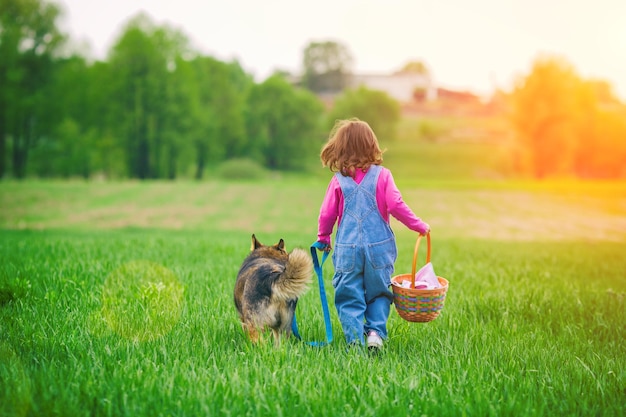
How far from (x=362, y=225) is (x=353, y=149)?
712mm

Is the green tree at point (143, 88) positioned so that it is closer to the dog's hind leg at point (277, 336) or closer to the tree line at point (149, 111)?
the tree line at point (149, 111)

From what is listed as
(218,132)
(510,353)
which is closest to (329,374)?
(510,353)

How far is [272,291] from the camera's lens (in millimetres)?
4270

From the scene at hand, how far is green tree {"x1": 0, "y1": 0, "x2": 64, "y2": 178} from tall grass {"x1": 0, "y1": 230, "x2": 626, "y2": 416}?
4133cm

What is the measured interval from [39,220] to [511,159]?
45236mm

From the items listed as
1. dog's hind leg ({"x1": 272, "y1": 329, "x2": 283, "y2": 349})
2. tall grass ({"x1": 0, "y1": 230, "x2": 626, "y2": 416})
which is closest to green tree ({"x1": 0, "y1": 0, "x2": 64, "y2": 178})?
tall grass ({"x1": 0, "y1": 230, "x2": 626, "y2": 416})

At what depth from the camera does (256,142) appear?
68.9m

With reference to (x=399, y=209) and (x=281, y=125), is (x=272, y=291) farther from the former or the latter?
(x=281, y=125)

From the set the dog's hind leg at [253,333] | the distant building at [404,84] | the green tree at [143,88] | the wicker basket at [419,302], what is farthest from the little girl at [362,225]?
the distant building at [404,84]

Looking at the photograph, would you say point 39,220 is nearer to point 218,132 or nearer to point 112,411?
point 112,411

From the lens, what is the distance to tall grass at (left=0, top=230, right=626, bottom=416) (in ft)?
11.2

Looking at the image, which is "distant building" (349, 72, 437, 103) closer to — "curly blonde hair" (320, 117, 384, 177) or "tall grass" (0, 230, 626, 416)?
"tall grass" (0, 230, 626, 416)

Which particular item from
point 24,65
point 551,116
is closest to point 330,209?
point 24,65

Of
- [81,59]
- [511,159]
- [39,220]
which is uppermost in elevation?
[81,59]
